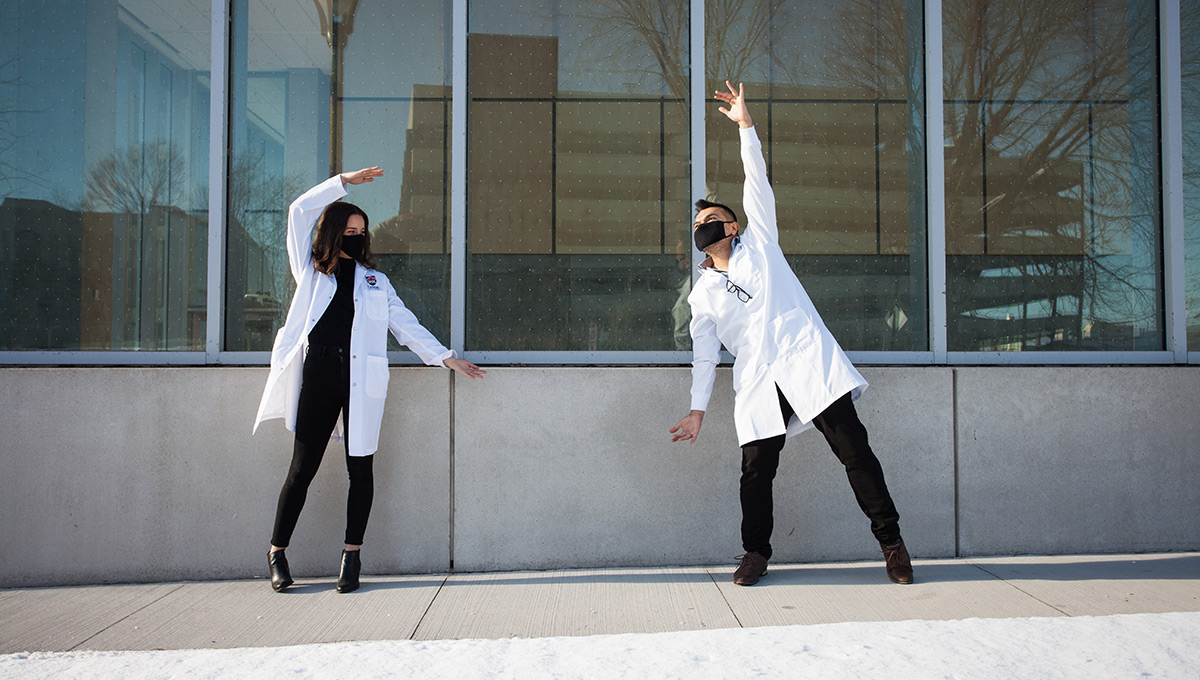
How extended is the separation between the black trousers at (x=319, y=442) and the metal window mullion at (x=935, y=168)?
314cm

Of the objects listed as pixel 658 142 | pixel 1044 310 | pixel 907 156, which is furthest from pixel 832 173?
pixel 1044 310

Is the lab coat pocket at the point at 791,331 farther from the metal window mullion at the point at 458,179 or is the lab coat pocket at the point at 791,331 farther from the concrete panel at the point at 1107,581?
the metal window mullion at the point at 458,179

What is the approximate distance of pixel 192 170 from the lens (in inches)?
169

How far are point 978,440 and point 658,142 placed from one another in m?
2.37

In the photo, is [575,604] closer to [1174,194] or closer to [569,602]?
[569,602]

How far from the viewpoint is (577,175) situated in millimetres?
4469

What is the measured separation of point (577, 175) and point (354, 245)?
1.38m

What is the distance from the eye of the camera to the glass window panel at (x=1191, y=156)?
454 cm

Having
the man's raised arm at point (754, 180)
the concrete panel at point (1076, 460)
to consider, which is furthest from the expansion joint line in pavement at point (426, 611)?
the concrete panel at point (1076, 460)

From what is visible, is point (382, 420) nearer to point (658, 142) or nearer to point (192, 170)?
point (192, 170)

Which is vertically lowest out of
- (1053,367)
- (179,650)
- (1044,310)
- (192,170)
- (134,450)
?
(179,650)

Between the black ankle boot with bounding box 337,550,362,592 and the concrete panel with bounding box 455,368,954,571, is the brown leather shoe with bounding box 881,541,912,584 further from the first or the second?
the black ankle boot with bounding box 337,550,362,592

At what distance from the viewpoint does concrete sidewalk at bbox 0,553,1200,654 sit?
3.09 metres

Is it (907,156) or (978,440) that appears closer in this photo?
(978,440)
